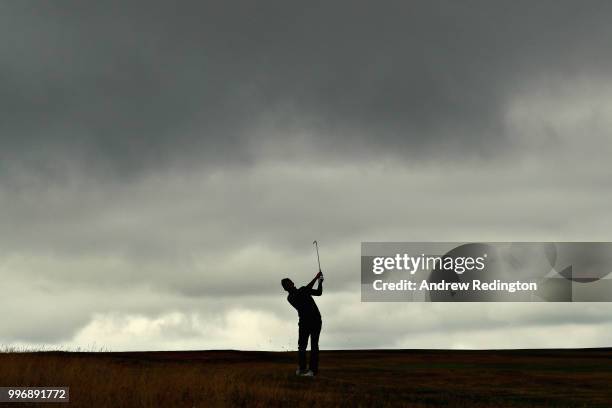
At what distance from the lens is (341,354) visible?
158 ft

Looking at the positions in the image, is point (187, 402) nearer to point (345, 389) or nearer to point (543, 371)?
point (345, 389)

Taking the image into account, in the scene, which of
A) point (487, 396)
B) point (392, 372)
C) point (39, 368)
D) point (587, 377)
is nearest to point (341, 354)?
point (392, 372)

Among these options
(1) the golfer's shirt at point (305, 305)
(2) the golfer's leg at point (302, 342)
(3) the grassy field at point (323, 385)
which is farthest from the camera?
(2) the golfer's leg at point (302, 342)

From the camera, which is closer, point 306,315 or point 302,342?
point 306,315

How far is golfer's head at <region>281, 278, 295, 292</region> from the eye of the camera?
27734 millimetres

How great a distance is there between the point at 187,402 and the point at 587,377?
18.6m

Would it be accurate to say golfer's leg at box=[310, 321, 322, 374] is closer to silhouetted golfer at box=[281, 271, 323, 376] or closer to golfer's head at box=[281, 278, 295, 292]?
silhouetted golfer at box=[281, 271, 323, 376]

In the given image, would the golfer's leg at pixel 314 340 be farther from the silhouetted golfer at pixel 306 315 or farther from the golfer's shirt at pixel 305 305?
the golfer's shirt at pixel 305 305

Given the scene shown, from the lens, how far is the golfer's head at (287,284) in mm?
27734

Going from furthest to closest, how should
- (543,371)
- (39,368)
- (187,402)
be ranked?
(543,371), (39,368), (187,402)

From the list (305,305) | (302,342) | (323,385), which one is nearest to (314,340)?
(302,342)

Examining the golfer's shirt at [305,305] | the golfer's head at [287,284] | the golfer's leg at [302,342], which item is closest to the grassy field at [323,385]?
the golfer's leg at [302,342]

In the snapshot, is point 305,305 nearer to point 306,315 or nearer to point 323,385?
point 306,315

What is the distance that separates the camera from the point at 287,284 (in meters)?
27.8
